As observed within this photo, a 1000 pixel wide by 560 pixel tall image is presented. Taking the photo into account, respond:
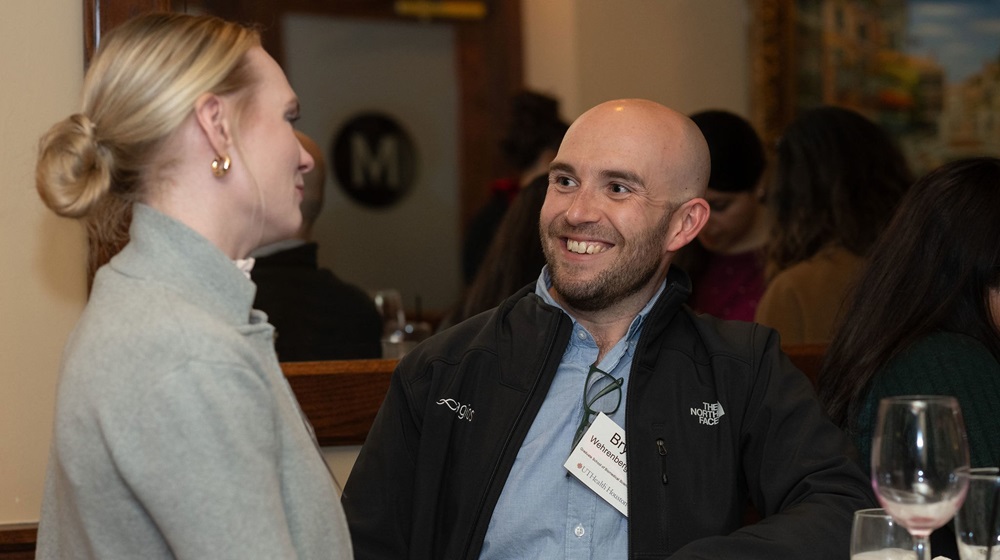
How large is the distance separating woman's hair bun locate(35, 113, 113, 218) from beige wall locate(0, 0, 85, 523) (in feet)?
3.32

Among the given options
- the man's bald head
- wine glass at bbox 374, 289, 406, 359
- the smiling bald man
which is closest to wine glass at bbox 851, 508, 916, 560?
the smiling bald man

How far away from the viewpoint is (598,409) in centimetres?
212

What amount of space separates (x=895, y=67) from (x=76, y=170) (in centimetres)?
459

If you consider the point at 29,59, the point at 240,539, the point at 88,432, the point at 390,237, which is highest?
the point at 29,59

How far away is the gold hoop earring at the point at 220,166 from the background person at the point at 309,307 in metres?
1.45

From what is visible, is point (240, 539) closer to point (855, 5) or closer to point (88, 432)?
point (88, 432)

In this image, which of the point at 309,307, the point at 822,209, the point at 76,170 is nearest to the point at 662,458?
the point at 76,170

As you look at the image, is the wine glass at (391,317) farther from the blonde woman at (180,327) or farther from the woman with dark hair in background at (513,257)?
the blonde woman at (180,327)

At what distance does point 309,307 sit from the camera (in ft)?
9.82

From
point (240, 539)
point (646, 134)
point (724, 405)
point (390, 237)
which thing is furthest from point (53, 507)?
point (390, 237)

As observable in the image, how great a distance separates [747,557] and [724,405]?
340 millimetres

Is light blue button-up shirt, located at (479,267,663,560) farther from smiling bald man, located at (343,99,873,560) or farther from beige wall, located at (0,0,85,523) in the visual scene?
beige wall, located at (0,0,85,523)

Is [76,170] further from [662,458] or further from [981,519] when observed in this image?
[981,519]

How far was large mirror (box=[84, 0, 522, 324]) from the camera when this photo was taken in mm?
7008
